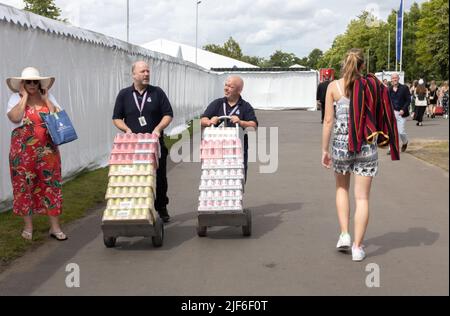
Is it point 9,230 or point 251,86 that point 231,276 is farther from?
point 251,86

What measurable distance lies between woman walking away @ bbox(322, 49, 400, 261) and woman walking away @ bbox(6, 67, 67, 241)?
9.61ft

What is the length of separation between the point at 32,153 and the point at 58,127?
0.40m

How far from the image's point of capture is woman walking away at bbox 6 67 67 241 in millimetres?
6180

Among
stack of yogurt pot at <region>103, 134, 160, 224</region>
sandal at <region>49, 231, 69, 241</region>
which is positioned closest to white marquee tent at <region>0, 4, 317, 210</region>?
sandal at <region>49, 231, 69, 241</region>

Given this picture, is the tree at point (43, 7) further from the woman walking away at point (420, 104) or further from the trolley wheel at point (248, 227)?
the trolley wheel at point (248, 227)

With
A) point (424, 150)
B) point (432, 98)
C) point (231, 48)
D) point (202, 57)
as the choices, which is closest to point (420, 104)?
point (432, 98)

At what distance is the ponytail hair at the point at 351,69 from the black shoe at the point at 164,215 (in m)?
2.98

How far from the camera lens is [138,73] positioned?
6.68 metres

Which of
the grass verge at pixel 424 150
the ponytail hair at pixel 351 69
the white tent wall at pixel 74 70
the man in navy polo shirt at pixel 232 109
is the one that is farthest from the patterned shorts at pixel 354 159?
the grass verge at pixel 424 150

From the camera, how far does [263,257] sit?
5738mm

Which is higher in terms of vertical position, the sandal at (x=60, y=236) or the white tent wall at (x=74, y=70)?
the white tent wall at (x=74, y=70)

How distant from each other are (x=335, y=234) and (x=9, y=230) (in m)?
3.67

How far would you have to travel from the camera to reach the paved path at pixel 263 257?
4.77 metres

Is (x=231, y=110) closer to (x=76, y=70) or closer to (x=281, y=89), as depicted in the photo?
(x=76, y=70)
